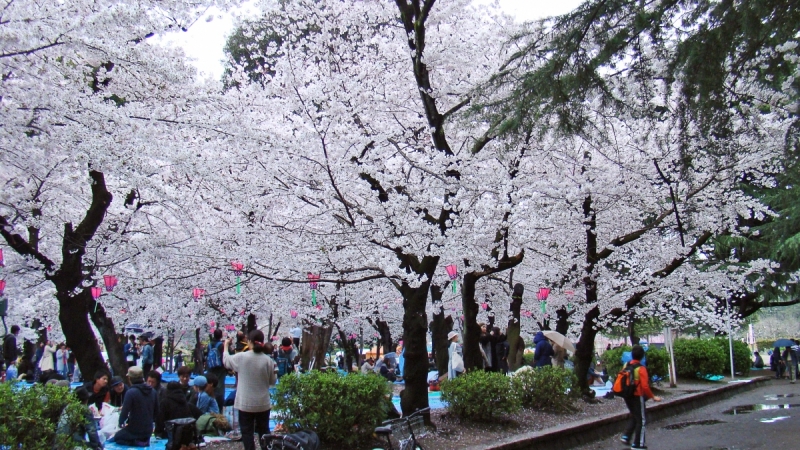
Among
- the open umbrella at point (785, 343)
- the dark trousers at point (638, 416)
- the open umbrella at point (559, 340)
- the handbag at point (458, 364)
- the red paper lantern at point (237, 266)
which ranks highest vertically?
the red paper lantern at point (237, 266)

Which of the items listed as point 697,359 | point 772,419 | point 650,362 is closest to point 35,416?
point 772,419

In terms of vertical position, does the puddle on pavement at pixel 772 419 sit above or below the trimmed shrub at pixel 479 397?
below

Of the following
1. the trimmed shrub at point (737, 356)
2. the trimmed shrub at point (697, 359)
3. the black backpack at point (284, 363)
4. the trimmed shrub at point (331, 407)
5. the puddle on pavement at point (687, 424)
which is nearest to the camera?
the trimmed shrub at point (331, 407)

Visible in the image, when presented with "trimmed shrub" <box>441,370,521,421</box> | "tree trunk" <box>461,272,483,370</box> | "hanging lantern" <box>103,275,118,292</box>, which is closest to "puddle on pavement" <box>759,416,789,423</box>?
"tree trunk" <box>461,272,483,370</box>

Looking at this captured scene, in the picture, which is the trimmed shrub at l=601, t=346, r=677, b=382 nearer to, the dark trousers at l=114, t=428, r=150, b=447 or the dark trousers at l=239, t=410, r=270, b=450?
the dark trousers at l=239, t=410, r=270, b=450

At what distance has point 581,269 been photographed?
14.8m

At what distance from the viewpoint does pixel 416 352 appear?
10.1 m

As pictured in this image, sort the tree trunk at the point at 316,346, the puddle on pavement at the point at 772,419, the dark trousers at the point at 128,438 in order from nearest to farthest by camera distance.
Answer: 1. the dark trousers at the point at 128,438
2. the puddle on pavement at the point at 772,419
3. the tree trunk at the point at 316,346

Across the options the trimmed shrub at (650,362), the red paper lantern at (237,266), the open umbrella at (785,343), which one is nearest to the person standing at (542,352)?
the trimmed shrub at (650,362)

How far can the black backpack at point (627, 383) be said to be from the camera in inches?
380

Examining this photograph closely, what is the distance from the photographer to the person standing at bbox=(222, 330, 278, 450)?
292 inches

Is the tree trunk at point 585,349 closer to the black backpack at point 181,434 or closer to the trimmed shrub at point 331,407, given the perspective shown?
the trimmed shrub at point 331,407

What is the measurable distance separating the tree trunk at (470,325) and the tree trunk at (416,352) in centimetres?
172

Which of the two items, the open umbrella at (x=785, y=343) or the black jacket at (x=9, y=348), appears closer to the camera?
the black jacket at (x=9, y=348)
